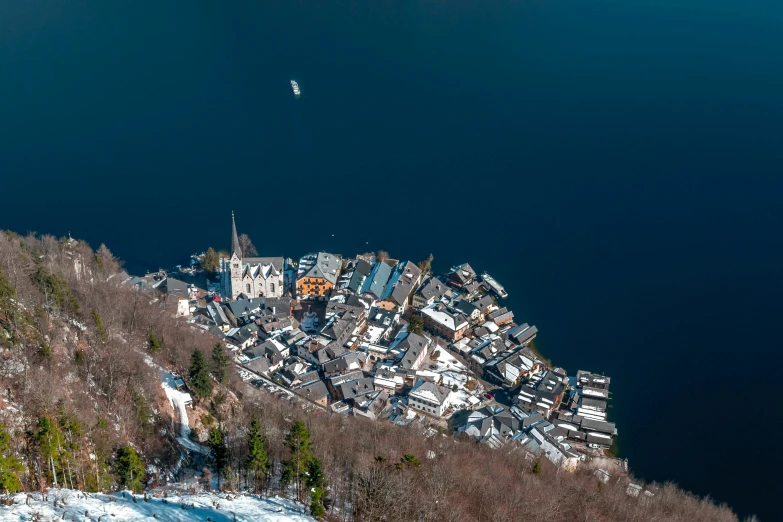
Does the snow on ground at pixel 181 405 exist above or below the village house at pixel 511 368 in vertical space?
below

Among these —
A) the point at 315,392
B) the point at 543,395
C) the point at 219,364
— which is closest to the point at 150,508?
the point at 219,364

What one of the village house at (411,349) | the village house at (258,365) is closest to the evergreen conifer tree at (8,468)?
the village house at (258,365)

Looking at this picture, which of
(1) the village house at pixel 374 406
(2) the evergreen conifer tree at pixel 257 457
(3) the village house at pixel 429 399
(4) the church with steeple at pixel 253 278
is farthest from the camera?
(4) the church with steeple at pixel 253 278

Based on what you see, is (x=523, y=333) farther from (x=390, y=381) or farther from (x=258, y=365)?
(x=258, y=365)

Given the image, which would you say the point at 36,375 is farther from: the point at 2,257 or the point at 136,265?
the point at 136,265

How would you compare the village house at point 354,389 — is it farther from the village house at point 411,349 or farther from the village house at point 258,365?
the village house at point 258,365

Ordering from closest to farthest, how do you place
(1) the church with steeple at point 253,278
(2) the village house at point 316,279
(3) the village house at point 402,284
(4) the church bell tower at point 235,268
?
(4) the church bell tower at point 235,268 → (1) the church with steeple at point 253,278 → (3) the village house at point 402,284 → (2) the village house at point 316,279

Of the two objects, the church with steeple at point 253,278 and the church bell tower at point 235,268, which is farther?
the church with steeple at point 253,278
